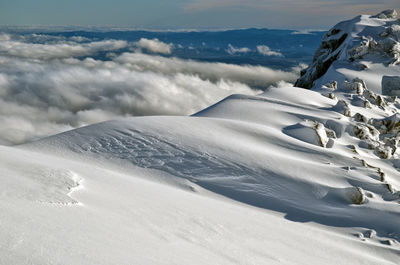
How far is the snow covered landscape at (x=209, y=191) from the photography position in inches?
173

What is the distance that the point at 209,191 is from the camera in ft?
28.7

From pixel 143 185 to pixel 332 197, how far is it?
5125 mm

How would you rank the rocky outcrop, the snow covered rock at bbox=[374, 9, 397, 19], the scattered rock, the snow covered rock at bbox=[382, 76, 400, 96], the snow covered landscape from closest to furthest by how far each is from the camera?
the snow covered landscape → the scattered rock → the snow covered rock at bbox=[382, 76, 400, 96] → the rocky outcrop → the snow covered rock at bbox=[374, 9, 397, 19]

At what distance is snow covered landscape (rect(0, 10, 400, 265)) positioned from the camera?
4.39 m

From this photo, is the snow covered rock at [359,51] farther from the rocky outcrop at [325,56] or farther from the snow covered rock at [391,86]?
the snow covered rock at [391,86]

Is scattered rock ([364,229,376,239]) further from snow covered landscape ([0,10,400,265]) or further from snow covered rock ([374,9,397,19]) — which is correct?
snow covered rock ([374,9,397,19])

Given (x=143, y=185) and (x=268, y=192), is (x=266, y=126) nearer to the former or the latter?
(x=268, y=192)

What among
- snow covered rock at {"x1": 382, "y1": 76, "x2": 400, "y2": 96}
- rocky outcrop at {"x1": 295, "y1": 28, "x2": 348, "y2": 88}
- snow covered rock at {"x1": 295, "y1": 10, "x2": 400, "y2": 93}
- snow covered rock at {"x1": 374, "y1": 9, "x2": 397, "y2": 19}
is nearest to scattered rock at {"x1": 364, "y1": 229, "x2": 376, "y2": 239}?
snow covered rock at {"x1": 295, "y1": 10, "x2": 400, "y2": 93}

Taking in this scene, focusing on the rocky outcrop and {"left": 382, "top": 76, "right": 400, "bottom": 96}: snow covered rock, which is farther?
the rocky outcrop

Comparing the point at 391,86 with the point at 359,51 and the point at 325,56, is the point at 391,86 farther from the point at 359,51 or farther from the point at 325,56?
the point at 325,56

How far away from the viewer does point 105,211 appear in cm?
541

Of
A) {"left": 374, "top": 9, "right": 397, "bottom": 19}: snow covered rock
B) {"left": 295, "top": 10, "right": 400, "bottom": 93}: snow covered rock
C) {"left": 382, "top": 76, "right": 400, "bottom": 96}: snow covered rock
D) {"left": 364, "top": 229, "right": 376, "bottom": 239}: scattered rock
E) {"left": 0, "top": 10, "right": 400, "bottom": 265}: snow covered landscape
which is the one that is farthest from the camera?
{"left": 374, "top": 9, "right": 397, "bottom": 19}: snow covered rock

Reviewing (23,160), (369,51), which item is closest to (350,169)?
(23,160)

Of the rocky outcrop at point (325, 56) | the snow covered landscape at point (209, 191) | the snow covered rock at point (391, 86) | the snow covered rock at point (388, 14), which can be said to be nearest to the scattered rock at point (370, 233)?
the snow covered landscape at point (209, 191)
